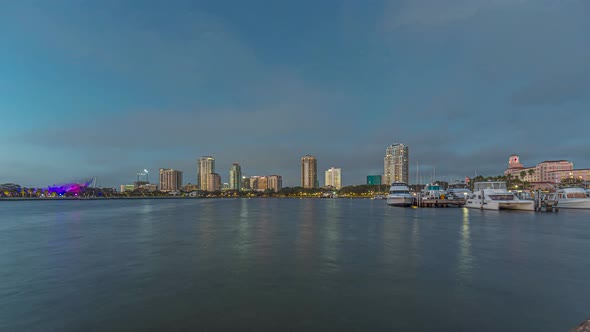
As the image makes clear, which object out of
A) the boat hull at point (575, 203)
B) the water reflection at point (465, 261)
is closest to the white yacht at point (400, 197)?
the boat hull at point (575, 203)

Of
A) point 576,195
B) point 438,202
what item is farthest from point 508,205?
point 576,195

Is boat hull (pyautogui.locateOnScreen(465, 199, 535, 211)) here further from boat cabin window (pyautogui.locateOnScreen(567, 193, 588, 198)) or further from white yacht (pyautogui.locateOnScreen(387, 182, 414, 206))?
boat cabin window (pyautogui.locateOnScreen(567, 193, 588, 198))

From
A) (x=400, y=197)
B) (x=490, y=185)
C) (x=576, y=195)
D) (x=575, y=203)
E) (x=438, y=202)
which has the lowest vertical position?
(x=438, y=202)

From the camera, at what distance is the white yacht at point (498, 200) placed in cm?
6308

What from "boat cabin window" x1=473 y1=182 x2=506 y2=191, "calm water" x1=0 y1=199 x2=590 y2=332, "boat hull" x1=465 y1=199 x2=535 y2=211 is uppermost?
"boat cabin window" x1=473 y1=182 x2=506 y2=191


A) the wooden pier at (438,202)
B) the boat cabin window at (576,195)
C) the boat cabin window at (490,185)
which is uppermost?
the boat cabin window at (490,185)

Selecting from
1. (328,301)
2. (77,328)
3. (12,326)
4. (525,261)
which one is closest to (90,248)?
(12,326)

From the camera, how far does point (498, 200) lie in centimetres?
6456

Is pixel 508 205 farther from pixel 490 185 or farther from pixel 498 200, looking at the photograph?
pixel 490 185

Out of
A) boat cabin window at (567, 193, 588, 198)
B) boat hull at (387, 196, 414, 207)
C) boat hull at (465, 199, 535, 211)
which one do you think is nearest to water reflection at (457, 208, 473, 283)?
boat hull at (465, 199, 535, 211)

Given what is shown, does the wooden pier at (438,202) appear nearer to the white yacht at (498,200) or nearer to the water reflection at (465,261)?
the white yacht at (498,200)

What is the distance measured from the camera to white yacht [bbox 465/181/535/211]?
2484 inches

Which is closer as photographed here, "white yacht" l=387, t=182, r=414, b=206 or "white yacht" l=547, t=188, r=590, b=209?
"white yacht" l=547, t=188, r=590, b=209

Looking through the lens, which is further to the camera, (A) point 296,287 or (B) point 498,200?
(B) point 498,200
